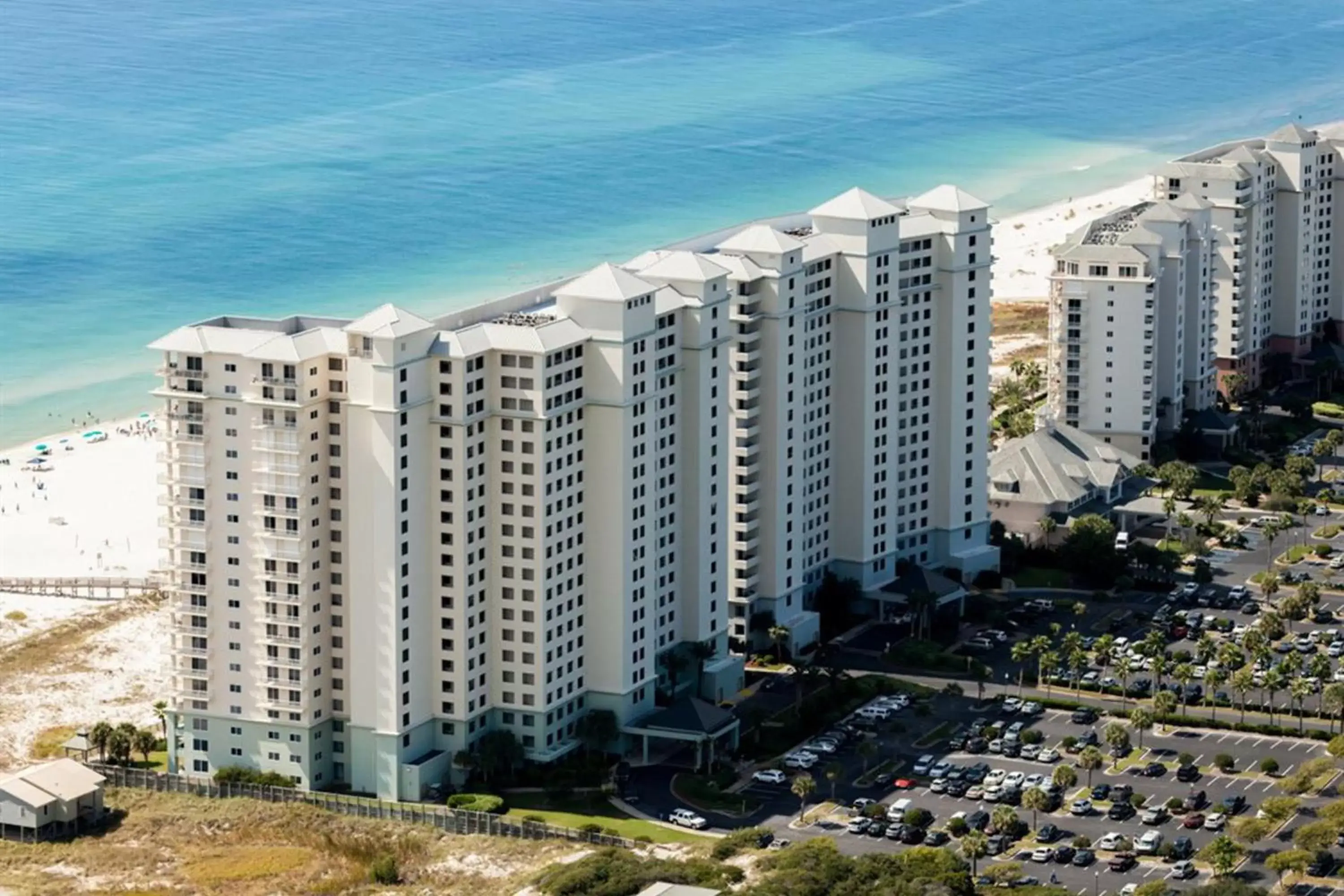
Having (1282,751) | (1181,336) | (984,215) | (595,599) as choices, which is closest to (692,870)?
(595,599)

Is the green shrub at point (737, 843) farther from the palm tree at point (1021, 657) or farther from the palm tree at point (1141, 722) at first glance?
the palm tree at point (1021, 657)

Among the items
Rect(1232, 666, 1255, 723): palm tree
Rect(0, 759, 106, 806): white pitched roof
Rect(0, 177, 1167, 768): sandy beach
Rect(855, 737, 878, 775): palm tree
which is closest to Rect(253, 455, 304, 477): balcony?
Rect(0, 177, 1167, 768): sandy beach

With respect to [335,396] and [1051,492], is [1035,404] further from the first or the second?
[335,396]

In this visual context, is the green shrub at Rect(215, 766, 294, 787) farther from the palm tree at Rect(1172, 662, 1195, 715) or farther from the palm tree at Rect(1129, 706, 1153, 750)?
the palm tree at Rect(1172, 662, 1195, 715)

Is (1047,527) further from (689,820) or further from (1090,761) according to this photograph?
(689,820)

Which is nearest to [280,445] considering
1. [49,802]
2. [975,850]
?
[49,802]
